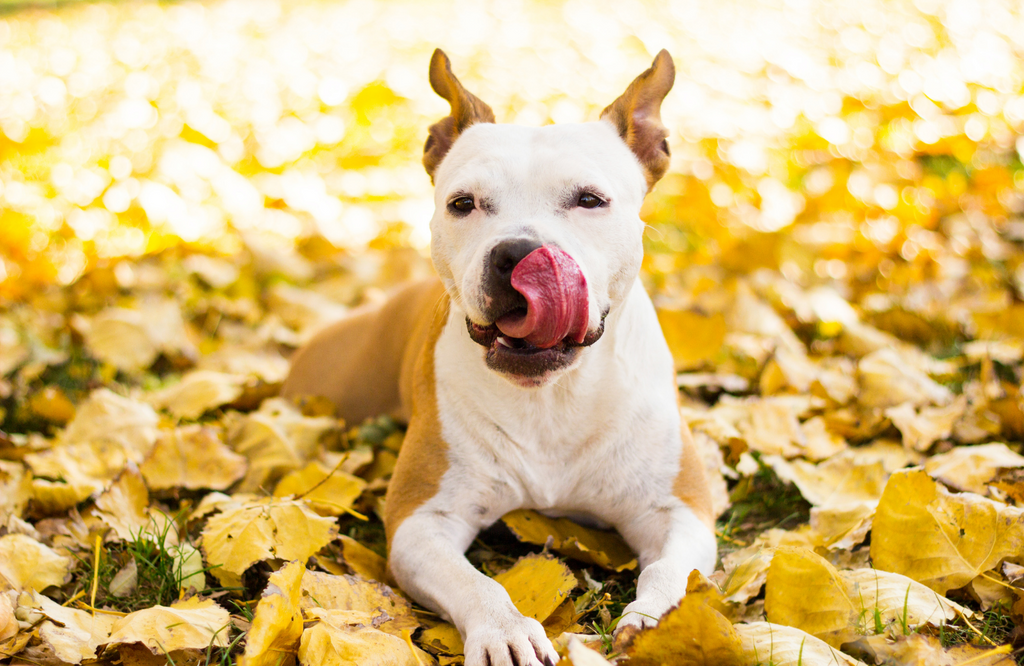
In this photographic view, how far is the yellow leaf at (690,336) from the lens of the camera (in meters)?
3.72

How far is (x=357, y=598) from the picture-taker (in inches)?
81.6

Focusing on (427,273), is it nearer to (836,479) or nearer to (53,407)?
(53,407)

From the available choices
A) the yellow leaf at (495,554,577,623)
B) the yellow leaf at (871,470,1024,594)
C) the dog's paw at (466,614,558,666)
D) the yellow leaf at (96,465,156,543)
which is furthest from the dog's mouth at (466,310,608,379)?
the yellow leaf at (96,465,156,543)

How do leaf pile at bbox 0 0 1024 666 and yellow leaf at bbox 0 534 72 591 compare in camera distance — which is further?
yellow leaf at bbox 0 534 72 591

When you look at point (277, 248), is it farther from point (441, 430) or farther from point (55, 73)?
point (55, 73)

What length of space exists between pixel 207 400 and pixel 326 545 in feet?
4.76

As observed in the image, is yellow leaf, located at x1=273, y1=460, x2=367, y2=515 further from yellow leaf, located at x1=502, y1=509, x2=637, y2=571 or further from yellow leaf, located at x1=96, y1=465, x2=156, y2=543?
yellow leaf, located at x1=502, y1=509, x2=637, y2=571

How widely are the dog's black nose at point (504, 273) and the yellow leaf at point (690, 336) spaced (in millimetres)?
1786

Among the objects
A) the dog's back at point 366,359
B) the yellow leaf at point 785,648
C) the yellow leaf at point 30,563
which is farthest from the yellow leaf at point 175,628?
the dog's back at point 366,359

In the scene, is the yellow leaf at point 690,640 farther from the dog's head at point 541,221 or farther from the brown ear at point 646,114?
the brown ear at point 646,114

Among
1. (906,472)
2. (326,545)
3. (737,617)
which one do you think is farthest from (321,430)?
(906,472)

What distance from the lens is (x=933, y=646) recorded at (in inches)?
66.7

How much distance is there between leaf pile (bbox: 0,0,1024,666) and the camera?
6.42 ft

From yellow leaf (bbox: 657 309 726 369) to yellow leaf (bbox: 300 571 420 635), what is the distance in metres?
1.99
